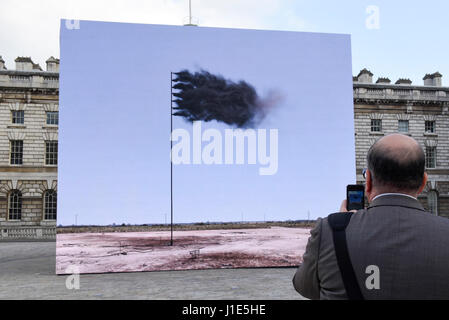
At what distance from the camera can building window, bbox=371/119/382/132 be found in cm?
3528

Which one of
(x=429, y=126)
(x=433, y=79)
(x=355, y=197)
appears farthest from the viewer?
(x=433, y=79)

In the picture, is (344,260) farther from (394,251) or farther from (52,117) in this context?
(52,117)

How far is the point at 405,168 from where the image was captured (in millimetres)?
2014

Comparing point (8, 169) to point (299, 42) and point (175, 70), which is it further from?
point (299, 42)

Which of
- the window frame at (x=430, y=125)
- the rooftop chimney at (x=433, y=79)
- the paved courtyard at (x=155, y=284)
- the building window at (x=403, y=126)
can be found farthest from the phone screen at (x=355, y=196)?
the rooftop chimney at (x=433, y=79)

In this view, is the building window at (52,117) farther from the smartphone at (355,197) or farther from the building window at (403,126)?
the smartphone at (355,197)

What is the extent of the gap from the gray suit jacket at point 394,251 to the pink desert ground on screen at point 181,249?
1262cm

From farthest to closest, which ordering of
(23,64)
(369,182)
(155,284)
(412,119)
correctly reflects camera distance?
(412,119)
(23,64)
(155,284)
(369,182)

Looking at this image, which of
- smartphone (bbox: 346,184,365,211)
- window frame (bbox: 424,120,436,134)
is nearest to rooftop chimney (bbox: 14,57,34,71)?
window frame (bbox: 424,120,436,134)

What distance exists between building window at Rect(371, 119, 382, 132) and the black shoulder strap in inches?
1372

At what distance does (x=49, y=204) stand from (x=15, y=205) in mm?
2141

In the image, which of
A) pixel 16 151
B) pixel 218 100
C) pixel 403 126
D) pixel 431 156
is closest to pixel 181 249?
pixel 218 100

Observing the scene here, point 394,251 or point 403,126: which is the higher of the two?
point 403,126

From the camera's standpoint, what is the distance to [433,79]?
38312 mm
